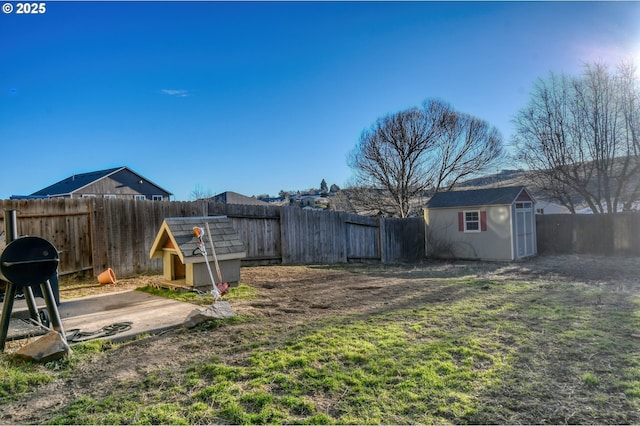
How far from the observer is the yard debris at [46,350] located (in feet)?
10.7

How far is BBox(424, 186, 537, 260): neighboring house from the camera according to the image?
14109 millimetres

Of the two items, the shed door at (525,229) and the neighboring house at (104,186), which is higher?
the neighboring house at (104,186)

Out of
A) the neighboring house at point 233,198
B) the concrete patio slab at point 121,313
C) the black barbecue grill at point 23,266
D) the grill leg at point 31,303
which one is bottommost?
the concrete patio slab at point 121,313

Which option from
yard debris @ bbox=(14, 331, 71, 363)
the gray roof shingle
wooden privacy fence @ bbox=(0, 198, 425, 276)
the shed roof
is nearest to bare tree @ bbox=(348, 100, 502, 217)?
the shed roof

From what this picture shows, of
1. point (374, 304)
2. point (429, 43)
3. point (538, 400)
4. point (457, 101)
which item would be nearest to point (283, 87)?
point (429, 43)

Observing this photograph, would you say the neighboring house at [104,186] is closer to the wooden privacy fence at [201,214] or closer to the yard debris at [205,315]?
the wooden privacy fence at [201,214]

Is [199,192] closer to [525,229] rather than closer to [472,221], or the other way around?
[472,221]

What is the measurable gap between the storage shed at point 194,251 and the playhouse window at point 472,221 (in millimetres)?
11092

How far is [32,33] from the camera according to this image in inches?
280

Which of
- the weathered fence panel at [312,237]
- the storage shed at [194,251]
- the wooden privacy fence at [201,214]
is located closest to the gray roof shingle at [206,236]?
the storage shed at [194,251]

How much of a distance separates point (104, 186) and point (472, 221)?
27.1 metres

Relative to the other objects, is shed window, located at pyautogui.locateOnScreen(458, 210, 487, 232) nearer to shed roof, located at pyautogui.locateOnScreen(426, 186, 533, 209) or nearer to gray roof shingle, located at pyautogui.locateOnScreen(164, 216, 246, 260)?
shed roof, located at pyautogui.locateOnScreen(426, 186, 533, 209)

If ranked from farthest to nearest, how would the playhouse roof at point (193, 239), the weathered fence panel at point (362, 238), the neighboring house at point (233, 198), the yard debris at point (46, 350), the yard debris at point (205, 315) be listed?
the neighboring house at point (233, 198) → the weathered fence panel at point (362, 238) → the playhouse roof at point (193, 239) → the yard debris at point (205, 315) → the yard debris at point (46, 350)

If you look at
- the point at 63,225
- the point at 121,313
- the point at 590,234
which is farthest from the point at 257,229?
the point at 590,234
